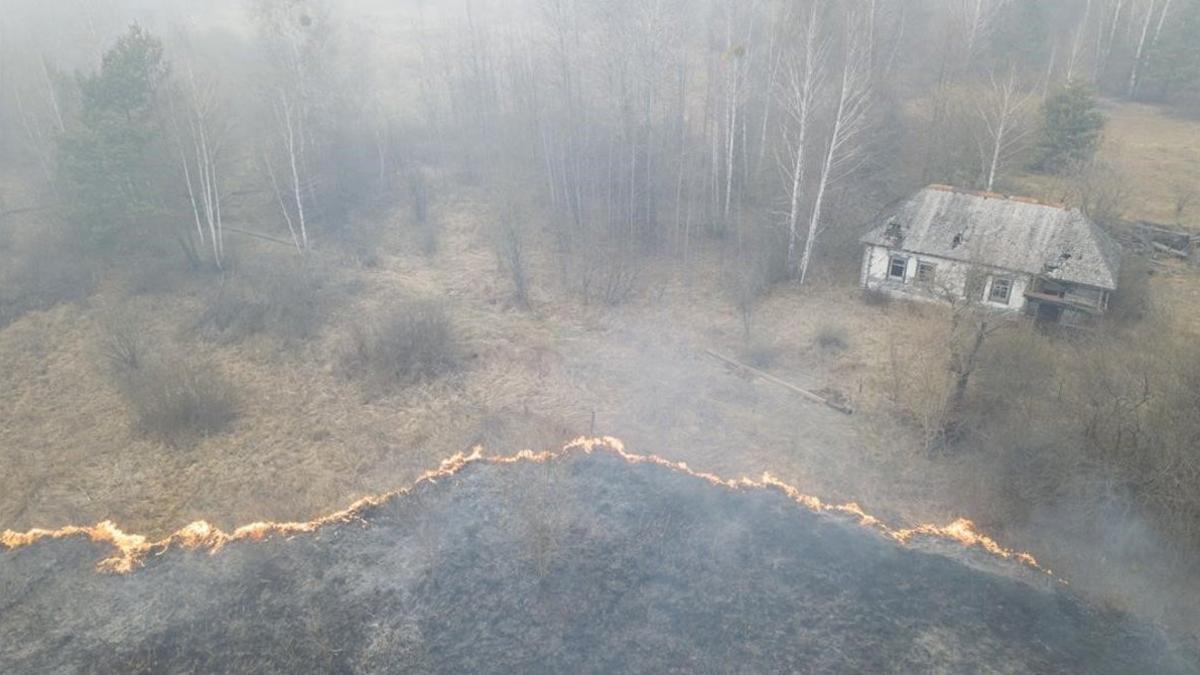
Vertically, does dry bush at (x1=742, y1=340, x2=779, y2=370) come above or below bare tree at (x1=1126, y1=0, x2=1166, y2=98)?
below

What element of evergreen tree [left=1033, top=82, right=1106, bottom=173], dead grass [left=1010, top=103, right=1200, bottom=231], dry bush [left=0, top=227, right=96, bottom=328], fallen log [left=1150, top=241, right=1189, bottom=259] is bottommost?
fallen log [left=1150, top=241, right=1189, bottom=259]

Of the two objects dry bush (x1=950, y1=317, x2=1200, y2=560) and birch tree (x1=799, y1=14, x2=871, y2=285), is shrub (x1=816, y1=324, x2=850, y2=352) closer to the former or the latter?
dry bush (x1=950, y1=317, x2=1200, y2=560)

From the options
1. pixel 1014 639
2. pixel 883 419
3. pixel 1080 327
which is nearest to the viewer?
pixel 1014 639

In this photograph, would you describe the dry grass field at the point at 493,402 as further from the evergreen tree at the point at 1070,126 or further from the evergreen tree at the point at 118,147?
the evergreen tree at the point at 1070,126

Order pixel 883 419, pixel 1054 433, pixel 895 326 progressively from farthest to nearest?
pixel 895 326
pixel 883 419
pixel 1054 433

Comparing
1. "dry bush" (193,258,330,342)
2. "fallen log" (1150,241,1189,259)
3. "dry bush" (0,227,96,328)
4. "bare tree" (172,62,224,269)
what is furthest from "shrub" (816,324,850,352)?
"dry bush" (0,227,96,328)

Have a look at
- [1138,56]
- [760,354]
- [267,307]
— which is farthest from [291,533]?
[1138,56]

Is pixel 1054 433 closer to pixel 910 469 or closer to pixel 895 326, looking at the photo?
pixel 910 469

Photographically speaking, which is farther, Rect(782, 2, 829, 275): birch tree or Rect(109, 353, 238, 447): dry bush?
Rect(782, 2, 829, 275): birch tree

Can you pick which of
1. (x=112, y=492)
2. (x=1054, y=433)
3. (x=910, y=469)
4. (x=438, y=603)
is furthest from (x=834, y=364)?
(x=112, y=492)
